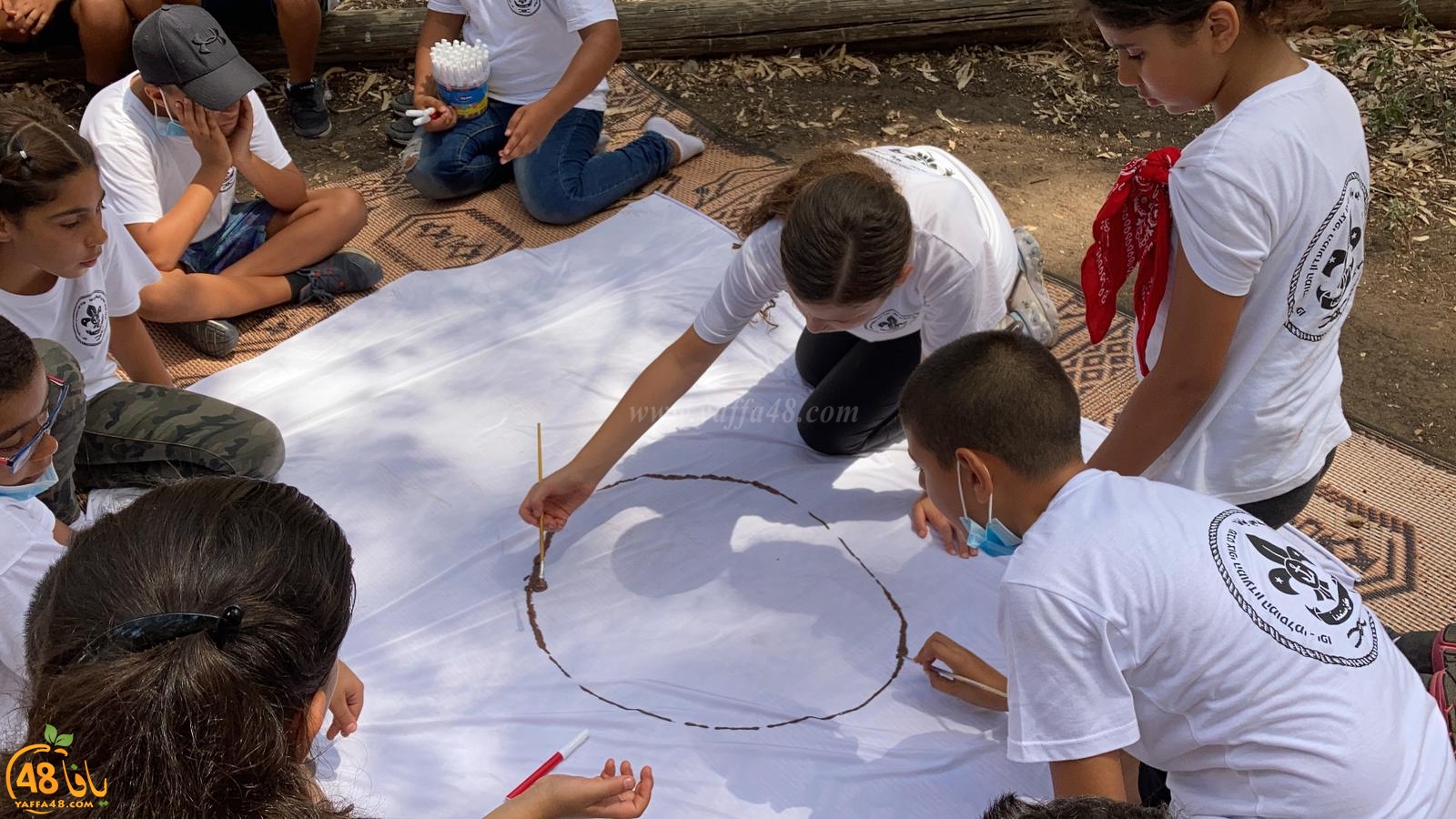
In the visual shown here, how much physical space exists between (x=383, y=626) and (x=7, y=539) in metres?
0.80

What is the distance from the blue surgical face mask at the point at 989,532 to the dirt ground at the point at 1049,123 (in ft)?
7.41

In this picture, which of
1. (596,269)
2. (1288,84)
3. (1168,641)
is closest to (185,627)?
(1168,641)

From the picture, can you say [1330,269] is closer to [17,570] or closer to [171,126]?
[17,570]

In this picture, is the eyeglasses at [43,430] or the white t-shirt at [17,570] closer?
the white t-shirt at [17,570]

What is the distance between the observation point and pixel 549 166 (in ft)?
13.0

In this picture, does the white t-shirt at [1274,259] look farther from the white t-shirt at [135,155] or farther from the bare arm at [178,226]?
the white t-shirt at [135,155]

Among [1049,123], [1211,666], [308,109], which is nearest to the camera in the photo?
[1211,666]

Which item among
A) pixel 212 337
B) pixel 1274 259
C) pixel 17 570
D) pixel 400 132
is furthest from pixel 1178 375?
pixel 400 132

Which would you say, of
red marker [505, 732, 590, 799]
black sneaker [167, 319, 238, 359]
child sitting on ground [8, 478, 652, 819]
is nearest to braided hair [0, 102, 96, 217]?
black sneaker [167, 319, 238, 359]

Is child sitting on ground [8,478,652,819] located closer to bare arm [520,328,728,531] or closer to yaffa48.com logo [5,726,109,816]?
yaffa48.com logo [5,726,109,816]

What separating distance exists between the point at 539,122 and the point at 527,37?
39cm

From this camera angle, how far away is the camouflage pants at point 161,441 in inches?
108

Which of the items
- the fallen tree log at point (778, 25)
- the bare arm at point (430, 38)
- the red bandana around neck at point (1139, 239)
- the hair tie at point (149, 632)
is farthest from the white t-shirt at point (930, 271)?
the fallen tree log at point (778, 25)

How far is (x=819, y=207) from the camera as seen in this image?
88.7 inches
